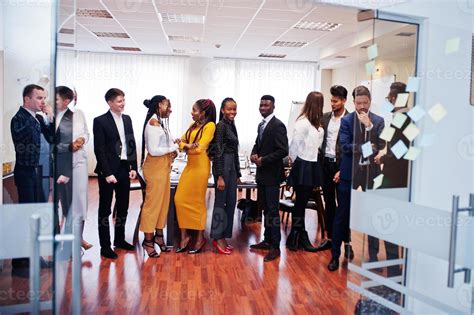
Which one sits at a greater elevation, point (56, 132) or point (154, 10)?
point (154, 10)

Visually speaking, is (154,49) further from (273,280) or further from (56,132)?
(56,132)

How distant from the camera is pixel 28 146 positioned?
193cm

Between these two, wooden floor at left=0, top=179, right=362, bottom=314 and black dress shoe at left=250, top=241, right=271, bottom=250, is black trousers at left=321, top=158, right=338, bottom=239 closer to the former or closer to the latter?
wooden floor at left=0, top=179, right=362, bottom=314

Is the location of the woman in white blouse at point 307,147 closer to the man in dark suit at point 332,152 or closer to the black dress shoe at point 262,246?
the man in dark suit at point 332,152

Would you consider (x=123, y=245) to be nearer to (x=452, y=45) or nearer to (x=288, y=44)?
(x=452, y=45)

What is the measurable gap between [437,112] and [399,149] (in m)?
0.27

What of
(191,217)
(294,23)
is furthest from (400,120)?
(294,23)

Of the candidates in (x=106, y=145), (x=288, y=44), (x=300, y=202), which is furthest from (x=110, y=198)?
(x=288, y=44)

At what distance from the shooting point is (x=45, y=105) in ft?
5.76

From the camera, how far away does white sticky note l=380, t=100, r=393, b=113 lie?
230 cm

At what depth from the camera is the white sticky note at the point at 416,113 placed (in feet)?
7.26

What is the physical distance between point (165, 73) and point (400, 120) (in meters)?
7.33

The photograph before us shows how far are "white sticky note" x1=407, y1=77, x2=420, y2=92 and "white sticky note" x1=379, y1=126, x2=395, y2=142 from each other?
9.0 inches

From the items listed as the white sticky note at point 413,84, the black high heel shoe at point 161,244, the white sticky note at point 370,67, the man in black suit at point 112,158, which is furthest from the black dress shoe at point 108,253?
the white sticky note at point 413,84
